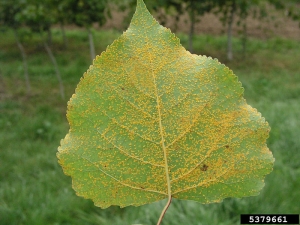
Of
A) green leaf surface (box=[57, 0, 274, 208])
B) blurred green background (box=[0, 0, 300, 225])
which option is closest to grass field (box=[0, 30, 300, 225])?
blurred green background (box=[0, 0, 300, 225])

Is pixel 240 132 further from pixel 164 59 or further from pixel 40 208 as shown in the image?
pixel 40 208

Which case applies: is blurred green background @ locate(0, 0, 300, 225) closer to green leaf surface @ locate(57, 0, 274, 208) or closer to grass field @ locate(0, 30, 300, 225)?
grass field @ locate(0, 30, 300, 225)

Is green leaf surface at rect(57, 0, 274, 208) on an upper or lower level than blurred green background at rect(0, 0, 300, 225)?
upper

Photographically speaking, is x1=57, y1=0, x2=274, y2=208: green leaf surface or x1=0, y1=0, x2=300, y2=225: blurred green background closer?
x1=57, y1=0, x2=274, y2=208: green leaf surface

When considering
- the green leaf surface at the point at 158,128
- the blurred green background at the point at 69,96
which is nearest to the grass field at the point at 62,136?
the blurred green background at the point at 69,96

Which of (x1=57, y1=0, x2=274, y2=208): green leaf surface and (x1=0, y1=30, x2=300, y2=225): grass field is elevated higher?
(x1=57, y1=0, x2=274, y2=208): green leaf surface

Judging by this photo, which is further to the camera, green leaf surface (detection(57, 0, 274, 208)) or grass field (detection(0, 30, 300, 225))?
grass field (detection(0, 30, 300, 225))
